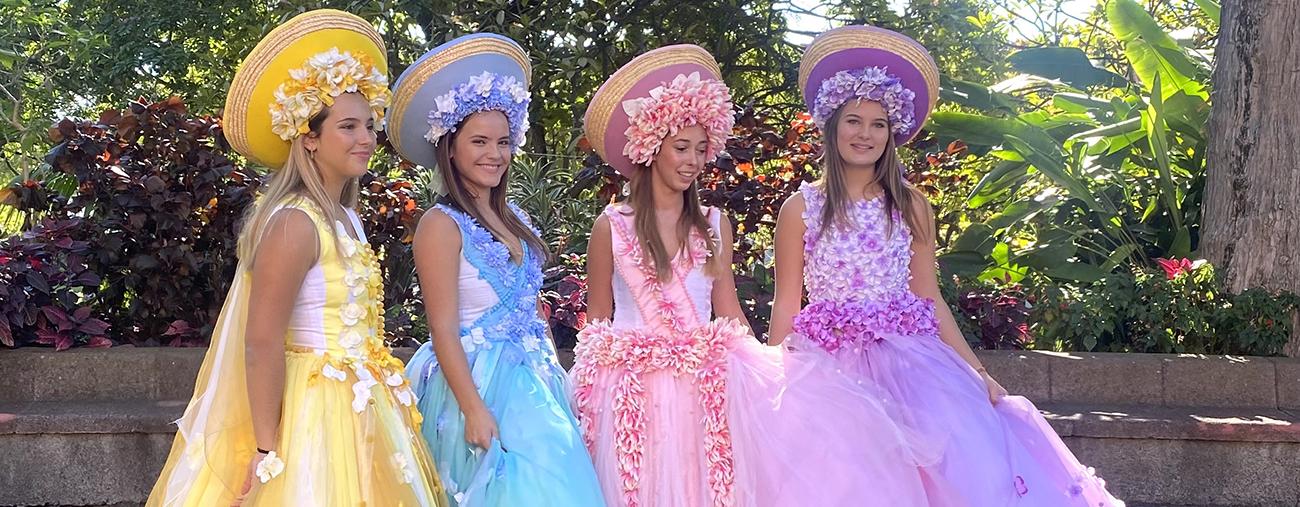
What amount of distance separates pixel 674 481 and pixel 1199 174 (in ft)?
15.6

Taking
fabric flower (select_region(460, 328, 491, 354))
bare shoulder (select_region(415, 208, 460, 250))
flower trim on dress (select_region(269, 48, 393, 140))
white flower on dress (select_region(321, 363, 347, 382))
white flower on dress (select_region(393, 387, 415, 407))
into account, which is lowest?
white flower on dress (select_region(393, 387, 415, 407))

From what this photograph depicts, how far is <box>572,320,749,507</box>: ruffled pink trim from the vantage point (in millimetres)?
3113

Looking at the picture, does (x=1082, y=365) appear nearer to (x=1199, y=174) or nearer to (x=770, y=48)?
(x=1199, y=174)

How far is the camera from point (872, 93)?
3482 mm

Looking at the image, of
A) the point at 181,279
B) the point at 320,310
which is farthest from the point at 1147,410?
the point at 181,279

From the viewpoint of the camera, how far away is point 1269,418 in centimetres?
475

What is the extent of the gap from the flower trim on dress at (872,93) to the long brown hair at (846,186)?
4cm

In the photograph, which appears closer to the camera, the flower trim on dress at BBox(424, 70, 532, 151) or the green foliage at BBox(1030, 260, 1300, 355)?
the flower trim on dress at BBox(424, 70, 532, 151)

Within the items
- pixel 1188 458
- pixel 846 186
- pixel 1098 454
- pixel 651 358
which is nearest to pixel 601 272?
pixel 651 358

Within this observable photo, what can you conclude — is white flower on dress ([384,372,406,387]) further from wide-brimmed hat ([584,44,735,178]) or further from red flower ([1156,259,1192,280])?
red flower ([1156,259,1192,280])

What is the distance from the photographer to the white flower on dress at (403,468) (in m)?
2.69

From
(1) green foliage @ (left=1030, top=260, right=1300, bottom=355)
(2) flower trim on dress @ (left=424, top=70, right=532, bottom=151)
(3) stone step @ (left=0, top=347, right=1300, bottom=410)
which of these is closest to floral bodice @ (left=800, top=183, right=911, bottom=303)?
(2) flower trim on dress @ (left=424, top=70, right=532, bottom=151)

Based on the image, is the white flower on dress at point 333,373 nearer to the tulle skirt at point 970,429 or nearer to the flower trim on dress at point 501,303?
the flower trim on dress at point 501,303

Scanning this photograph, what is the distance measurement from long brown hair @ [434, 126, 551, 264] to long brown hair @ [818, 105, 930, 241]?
0.93m
